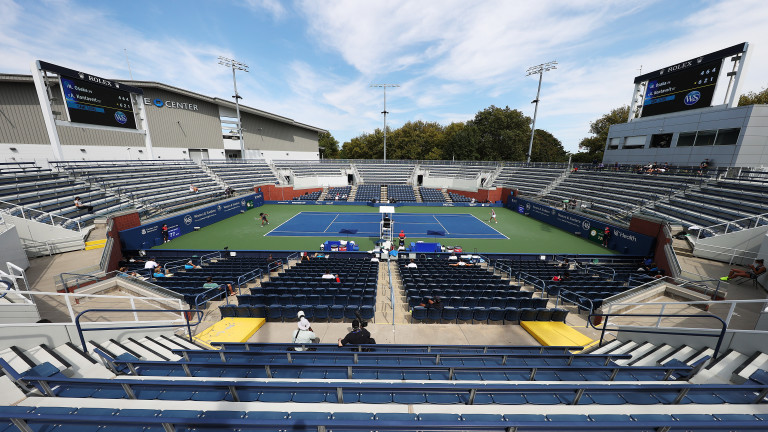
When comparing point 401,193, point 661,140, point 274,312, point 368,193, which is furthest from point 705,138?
point 274,312

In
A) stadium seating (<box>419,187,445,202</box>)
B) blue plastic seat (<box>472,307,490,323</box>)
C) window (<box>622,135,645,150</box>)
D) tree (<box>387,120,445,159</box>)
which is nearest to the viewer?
blue plastic seat (<box>472,307,490,323</box>)

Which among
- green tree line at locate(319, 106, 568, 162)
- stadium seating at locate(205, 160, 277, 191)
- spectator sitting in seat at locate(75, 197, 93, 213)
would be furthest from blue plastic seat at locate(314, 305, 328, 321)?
green tree line at locate(319, 106, 568, 162)

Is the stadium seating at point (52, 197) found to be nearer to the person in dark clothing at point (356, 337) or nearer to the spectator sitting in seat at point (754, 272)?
the person in dark clothing at point (356, 337)

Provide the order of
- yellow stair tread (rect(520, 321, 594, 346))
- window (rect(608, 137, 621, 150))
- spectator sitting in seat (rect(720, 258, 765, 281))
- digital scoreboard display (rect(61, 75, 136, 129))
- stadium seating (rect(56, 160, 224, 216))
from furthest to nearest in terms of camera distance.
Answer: window (rect(608, 137, 621, 150)) < stadium seating (rect(56, 160, 224, 216)) < digital scoreboard display (rect(61, 75, 136, 129)) < spectator sitting in seat (rect(720, 258, 765, 281)) < yellow stair tread (rect(520, 321, 594, 346))

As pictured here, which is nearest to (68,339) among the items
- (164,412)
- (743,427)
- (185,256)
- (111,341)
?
(111,341)

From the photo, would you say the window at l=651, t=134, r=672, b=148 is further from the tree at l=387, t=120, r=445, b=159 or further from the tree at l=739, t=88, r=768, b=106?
the tree at l=387, t=120, r=445, b=159

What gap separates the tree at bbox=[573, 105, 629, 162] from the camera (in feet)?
198

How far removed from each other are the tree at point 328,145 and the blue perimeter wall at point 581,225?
218 ft

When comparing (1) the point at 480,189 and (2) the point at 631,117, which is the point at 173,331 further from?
(2) the point at 631,117

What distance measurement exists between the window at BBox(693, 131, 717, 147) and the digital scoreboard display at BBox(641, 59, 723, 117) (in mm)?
2577

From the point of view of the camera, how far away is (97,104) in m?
23.2

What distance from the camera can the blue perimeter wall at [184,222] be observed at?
1873 centimetres

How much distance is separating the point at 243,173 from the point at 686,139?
181 feet

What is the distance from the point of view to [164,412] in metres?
3.32
